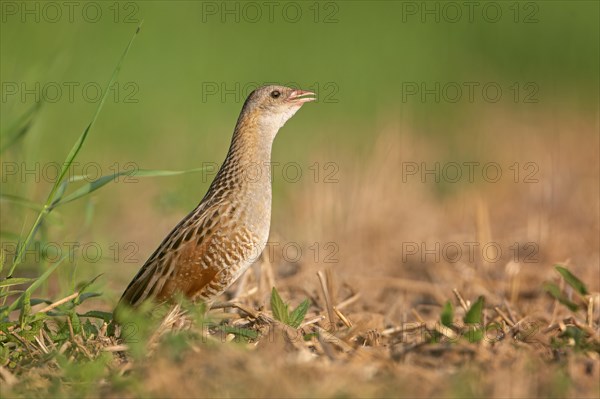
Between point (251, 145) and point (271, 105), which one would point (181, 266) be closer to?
point (251, 145)

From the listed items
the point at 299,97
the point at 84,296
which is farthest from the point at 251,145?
the point at 84,296

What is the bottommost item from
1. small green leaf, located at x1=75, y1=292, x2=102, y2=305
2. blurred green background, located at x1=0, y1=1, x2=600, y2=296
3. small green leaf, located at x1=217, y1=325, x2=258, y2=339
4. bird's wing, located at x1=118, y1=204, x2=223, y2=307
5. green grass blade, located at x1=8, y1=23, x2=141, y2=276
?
small green leaf, located at x1=217, y1=325, x2=258, y2=339

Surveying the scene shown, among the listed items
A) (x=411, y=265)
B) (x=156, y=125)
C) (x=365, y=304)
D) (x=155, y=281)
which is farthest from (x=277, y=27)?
(x=155, y=281)

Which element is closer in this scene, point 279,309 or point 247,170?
point 279,309

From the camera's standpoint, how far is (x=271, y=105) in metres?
5.60

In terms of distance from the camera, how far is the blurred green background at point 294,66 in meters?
11.5

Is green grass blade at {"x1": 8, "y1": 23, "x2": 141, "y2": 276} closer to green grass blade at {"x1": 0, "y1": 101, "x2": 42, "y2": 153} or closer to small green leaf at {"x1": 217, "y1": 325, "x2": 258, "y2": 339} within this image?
green grass blade at {"x1": 0, "y1": 101, "x2": 42, "y2": 153}

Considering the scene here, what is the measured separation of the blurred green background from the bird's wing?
4249mm

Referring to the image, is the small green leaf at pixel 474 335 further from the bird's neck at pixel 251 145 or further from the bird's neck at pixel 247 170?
the bird's neck at pixel 251 145

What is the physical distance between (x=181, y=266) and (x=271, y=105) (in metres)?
1.13

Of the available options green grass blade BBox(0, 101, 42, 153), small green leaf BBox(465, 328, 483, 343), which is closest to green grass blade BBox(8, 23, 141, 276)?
green grass blade BBox(0, 101, 42, 153)

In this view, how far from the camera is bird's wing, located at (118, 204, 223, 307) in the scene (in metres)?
4.98

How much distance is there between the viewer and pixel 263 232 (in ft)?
16.8

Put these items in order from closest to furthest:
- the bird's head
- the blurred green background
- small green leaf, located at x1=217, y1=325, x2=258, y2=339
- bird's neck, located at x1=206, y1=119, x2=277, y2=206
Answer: small green leaf, located at x1=217, y1=325, x2=258, y2=339 → bird's neck, located at x1=206, y1=119, x2=277, y2=206 → the bird's head → the blurred green background
